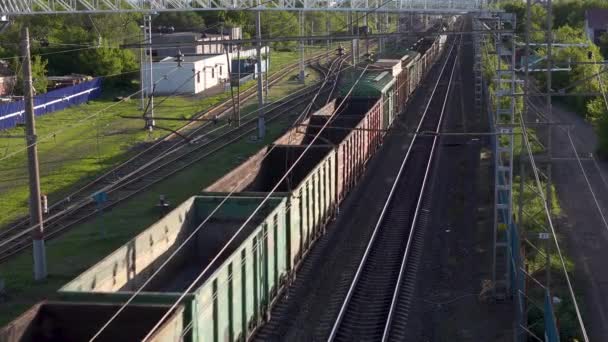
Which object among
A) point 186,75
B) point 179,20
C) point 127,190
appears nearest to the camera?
point 127,190

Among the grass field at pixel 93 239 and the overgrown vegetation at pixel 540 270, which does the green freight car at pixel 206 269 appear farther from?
the overgrown vegetation at pixel 540 270

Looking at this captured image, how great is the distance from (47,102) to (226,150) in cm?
1511

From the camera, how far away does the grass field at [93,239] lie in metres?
16.9

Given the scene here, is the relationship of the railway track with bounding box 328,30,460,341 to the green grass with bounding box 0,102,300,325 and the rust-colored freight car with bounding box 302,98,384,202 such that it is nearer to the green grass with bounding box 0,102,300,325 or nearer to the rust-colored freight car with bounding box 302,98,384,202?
the rust-colored freight car with bounding box 302,98,384,202

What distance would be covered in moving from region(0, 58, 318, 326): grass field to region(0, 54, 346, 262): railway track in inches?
14.0

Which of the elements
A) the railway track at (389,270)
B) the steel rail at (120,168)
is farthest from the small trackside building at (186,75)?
the railway track at (389,270)

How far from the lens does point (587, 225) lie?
20.8m

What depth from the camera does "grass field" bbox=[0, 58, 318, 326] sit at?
1689 centimetres

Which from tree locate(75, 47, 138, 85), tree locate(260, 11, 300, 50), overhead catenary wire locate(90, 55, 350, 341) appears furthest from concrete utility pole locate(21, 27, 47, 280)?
tree locate(260, 11, 300, 50)

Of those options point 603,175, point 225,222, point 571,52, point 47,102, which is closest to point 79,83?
point 47,102

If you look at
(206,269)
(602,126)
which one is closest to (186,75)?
(602,126)

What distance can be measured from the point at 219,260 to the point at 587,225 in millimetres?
10141

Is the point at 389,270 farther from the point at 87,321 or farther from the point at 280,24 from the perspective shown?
the point at 280,24

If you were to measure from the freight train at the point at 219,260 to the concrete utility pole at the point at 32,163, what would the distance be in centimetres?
383
